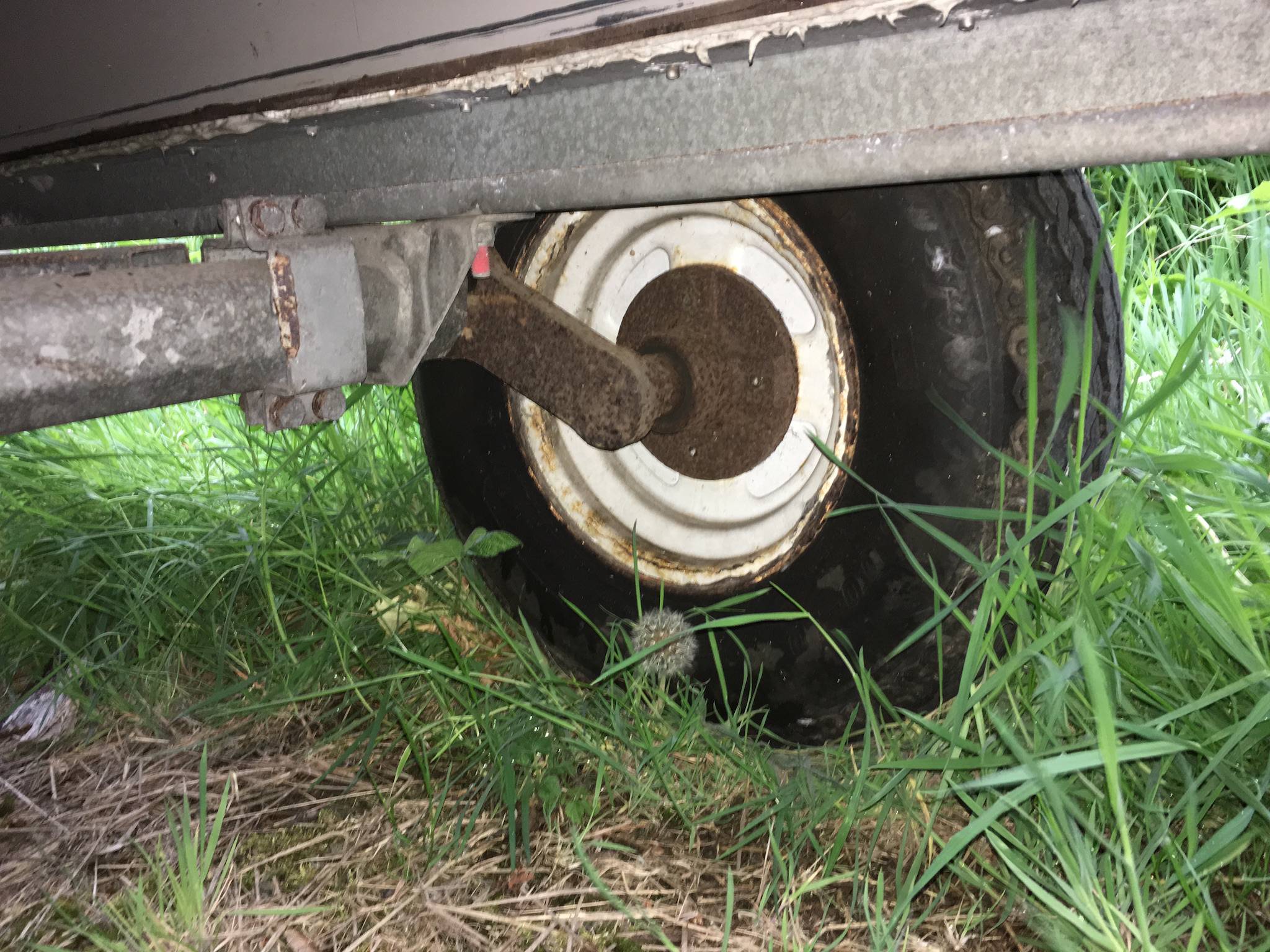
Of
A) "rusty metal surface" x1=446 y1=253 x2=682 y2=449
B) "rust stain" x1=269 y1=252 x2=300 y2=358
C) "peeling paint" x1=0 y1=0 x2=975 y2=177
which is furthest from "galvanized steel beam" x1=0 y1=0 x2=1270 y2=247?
"rusty metal surface" x1=446 y1=253 x2=682 y2=449

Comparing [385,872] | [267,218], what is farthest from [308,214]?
[385,872]

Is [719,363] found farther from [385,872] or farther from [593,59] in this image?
[385,872]

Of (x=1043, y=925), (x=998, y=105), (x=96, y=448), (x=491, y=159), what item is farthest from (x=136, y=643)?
(x=998, y=105)

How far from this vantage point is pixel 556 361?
145 cm

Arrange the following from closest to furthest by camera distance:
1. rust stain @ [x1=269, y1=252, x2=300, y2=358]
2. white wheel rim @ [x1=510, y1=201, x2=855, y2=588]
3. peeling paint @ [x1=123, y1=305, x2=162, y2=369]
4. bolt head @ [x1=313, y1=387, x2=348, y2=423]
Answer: peeling paint @ [x1=123, y1=305, x2=162, y2=369], rust stain @ [x1=269, y1=252, x2=300, y2=358], bolt head @ [x1=313, y1=387, x2=348, y2=423], white wheel rim @ [x1=510, y1=201, x2=855, y2=588]

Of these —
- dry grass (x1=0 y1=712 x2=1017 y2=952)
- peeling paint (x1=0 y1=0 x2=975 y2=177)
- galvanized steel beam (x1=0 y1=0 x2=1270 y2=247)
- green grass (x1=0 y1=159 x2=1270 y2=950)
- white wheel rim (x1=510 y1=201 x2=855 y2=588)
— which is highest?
peeling paint (x1=0 y1=0 x2=975 y2=177)

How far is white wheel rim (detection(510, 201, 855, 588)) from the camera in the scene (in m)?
1.43

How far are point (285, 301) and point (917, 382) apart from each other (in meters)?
0.79

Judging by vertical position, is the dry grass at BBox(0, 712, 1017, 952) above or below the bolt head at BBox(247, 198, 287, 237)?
below

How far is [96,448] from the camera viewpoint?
112 inches

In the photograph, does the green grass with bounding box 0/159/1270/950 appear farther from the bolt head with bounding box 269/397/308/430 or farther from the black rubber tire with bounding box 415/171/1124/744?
the bolt head with bounding box 269/397/308/430

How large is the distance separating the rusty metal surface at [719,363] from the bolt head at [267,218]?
68 centimetres

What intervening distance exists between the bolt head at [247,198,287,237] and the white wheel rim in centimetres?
63

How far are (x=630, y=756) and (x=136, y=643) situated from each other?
1139 mm
